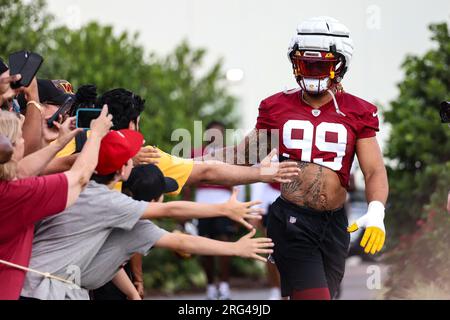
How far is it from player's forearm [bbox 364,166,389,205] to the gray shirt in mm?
1882

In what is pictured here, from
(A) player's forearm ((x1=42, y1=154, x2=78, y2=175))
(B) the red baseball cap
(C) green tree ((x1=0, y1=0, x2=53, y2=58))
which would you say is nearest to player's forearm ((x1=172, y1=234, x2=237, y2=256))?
(B) the red baseball cap

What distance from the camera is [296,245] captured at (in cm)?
795

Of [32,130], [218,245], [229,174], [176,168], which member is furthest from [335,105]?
[32,130]

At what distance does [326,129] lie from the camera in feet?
26.1

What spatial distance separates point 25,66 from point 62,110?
0.70 metres

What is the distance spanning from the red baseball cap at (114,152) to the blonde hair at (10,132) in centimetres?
47

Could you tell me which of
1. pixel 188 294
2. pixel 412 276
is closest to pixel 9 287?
pixel 412 276

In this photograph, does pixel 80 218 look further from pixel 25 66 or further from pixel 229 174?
pixel 229 174

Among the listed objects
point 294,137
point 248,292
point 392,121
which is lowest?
point 248,292

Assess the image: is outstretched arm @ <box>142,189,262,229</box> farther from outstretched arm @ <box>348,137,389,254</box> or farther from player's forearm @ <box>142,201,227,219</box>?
outstretched arm @ <box>348,137,389,254</box>

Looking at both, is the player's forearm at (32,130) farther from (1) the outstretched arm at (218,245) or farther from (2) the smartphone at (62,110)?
(1) the outstretched arm at (218,245)

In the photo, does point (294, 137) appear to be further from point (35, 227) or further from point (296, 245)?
point (35, 227)

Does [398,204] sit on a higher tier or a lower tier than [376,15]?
lower
